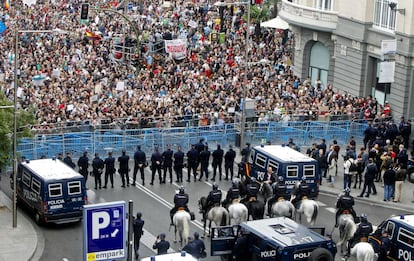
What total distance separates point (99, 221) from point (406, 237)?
10112mm

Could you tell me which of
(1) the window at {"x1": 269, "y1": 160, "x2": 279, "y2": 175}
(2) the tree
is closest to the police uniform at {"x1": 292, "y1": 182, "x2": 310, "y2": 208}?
(1) the window at {"x1": 269, "y1": 160, "x2": 279, "y2": 175}

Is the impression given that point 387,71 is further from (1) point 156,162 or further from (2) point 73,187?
(2) point 73,187

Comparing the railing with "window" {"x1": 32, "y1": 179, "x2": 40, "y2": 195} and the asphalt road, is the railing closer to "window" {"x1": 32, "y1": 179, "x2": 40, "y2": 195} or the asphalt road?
the asphalt road

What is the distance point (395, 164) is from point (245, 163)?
5838 mm

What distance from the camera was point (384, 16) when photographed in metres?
50.0

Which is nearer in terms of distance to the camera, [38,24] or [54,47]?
[54,47]

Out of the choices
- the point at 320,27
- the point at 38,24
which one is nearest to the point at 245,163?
the point at 320,27

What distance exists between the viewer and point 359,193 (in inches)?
1521

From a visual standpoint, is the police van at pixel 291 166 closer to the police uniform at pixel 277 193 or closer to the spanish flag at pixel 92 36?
the police uniform at pixel 277 193

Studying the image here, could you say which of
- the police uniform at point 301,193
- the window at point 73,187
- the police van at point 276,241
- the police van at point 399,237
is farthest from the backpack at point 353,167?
the window at point 73,187

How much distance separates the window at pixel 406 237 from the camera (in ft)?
92.6

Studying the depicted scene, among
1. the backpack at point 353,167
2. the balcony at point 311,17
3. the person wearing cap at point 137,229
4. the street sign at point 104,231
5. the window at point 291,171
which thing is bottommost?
the person wearing cap at point 137,229

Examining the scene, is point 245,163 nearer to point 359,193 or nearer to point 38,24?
point 359,193

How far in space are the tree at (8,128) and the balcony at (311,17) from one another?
2125cm
